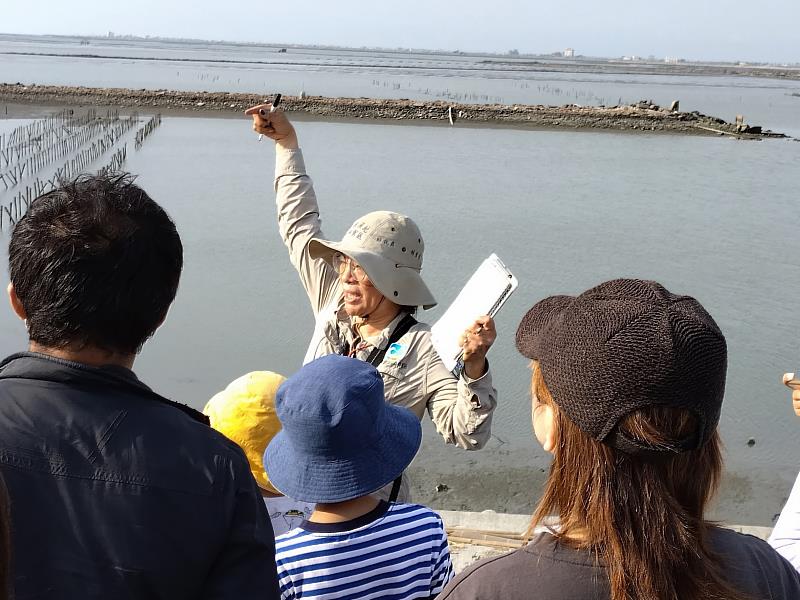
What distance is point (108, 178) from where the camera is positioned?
1.49 metres

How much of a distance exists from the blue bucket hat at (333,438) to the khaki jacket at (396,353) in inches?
20.8

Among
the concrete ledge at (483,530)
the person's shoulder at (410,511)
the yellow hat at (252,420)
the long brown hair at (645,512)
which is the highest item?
the long brown hair at (645,512)

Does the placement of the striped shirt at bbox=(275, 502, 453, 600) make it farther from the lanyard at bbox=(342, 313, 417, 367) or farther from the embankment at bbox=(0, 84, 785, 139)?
the embankment at bbox=(0, 84, 785, 139)

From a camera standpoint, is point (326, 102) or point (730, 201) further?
point (326, 102)

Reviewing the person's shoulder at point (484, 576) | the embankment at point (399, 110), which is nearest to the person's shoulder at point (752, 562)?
the person's shoulder at point (484, 576)

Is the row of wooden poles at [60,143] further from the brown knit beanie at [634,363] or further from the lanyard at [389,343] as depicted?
the brown knit beanie at [634,363]

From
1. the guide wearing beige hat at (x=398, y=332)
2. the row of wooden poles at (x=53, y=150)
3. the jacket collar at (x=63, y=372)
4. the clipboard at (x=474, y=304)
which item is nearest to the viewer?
the jacket collar at (x=63, y=372)

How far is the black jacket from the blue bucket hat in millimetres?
337

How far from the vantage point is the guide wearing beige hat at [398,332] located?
2.19 m

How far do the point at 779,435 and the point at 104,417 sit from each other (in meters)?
4.77

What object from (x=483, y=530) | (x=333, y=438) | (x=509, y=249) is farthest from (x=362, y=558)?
(x=509, y=249)

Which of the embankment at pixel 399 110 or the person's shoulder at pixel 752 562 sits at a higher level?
the embankment at pixel 399 110

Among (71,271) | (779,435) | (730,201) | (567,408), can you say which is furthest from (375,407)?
(730,201)

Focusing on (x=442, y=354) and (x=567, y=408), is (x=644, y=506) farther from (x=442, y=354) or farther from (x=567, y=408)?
(x=442, y=354)
